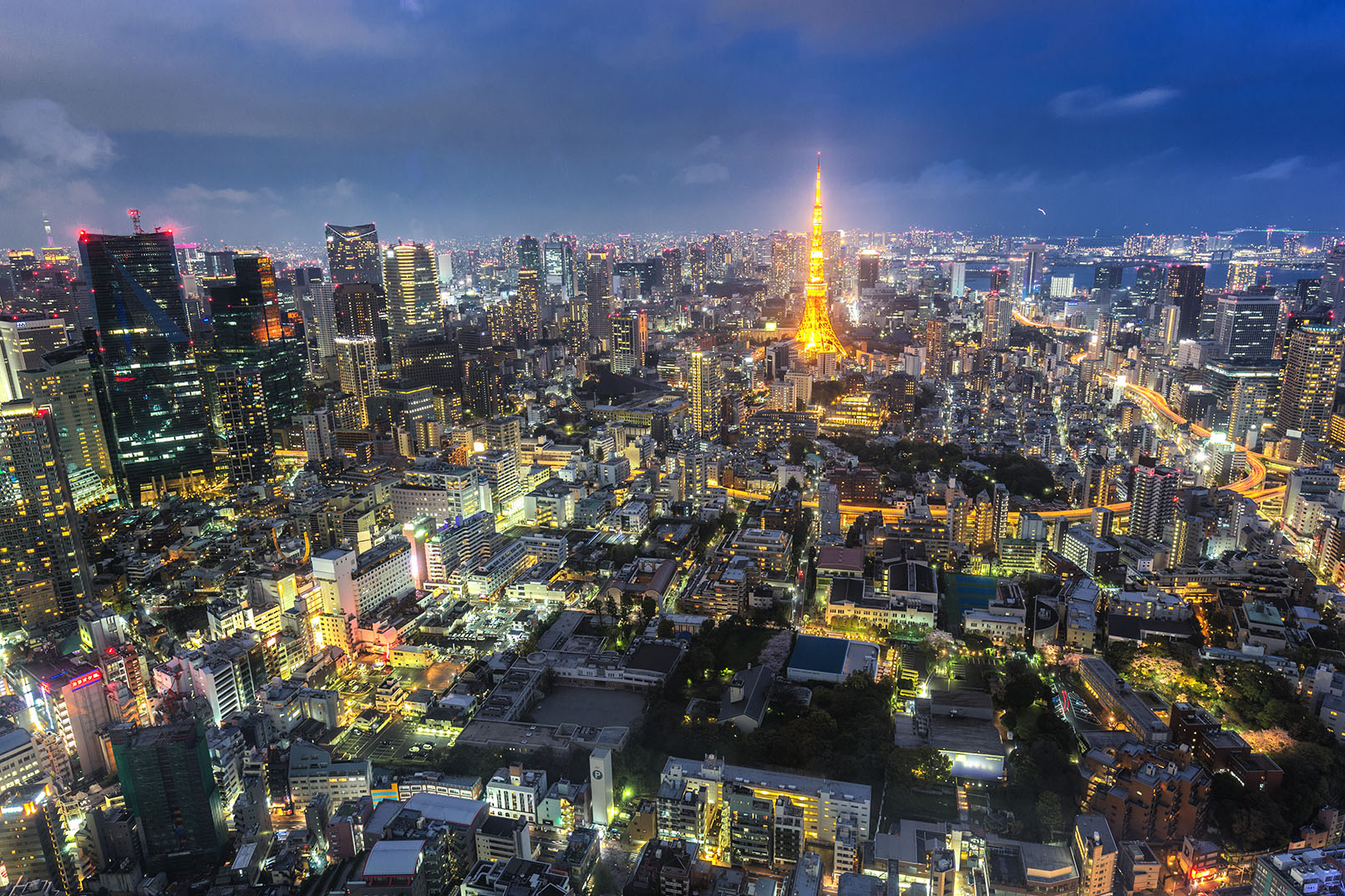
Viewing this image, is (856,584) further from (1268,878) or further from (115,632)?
(115,632)

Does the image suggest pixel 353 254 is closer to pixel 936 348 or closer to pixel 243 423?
pixel 243 423

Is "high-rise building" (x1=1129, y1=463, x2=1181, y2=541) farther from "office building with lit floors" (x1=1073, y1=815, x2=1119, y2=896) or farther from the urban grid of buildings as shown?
"office building with lit floors" (x1=1073, y1=815, x2=1119, y2=896)

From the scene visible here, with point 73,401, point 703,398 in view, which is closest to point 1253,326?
point 703,398

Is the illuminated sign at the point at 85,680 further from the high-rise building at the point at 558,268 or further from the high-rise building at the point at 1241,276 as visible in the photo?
the high-rise building at the point at 1241,276

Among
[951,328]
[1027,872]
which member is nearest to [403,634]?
[1027,872]

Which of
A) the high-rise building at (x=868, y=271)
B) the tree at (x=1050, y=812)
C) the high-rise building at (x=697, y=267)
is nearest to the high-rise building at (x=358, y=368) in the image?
the tree at (x=1050, y=812)

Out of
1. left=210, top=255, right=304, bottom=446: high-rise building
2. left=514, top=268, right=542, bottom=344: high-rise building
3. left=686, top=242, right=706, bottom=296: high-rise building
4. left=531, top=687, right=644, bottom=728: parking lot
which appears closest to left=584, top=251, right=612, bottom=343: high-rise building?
left=514, top=268, right=542, bottom=344: high-rise building
